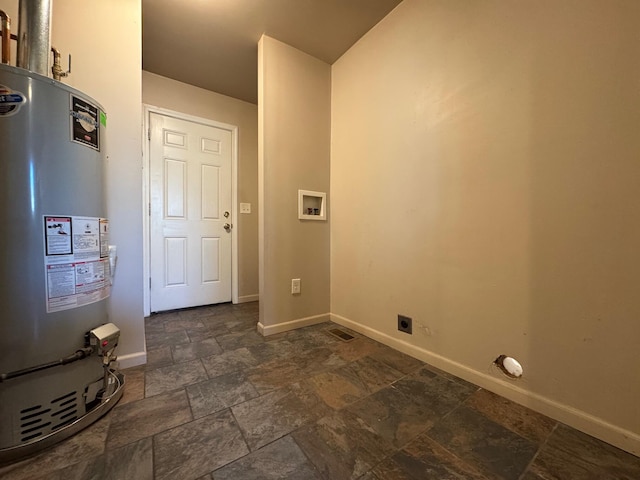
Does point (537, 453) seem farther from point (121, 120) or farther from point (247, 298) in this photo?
point (247, 298)

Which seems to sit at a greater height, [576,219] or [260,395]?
[576,219]

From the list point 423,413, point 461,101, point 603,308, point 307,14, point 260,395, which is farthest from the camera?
point 307,14

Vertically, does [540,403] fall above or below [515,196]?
below

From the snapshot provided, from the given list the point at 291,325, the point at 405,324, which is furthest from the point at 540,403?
the point at 291,325

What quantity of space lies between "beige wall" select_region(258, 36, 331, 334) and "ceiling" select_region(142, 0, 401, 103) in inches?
6.3

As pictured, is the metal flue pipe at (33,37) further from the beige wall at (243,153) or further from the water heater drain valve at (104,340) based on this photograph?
the beige wall at (243,153)

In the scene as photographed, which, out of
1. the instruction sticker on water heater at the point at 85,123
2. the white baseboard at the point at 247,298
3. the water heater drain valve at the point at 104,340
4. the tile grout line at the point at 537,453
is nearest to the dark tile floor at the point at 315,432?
the tile grout line at the point at 537,453

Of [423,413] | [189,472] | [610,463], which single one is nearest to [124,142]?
[189,472]

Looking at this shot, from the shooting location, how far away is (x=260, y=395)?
4.04 feet

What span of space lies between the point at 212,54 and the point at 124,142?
1329mm

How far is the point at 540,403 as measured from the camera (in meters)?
1.12

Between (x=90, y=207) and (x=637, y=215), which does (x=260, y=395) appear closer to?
(x=90, y=207)

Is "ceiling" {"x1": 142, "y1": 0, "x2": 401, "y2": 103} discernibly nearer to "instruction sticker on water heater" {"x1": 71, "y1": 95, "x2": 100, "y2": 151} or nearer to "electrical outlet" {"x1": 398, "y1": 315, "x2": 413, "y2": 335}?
"instruction sticker on water heater" {"x1": 71, "y1": 95, "x2": 100, "y2": 151}

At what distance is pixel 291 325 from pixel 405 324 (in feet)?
3.06
